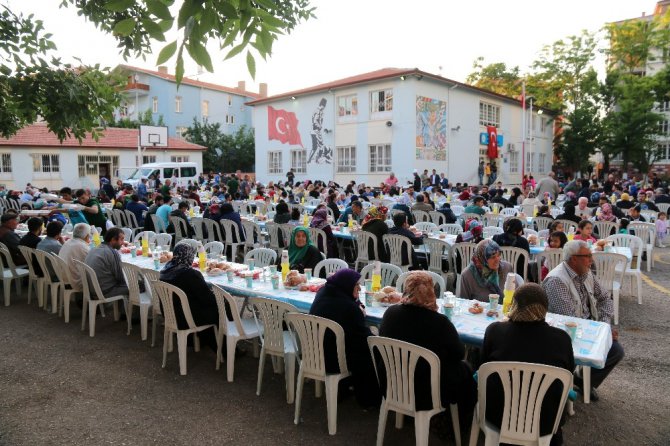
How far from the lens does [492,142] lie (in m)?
29.2

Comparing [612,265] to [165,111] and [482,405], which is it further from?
[165,111]

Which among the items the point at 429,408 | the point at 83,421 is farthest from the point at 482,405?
the point at 83,421

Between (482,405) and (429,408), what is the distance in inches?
14.0

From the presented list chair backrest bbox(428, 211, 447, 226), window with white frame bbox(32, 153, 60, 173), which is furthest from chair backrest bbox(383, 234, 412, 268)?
window with white frame bbox(32, 153, 60, 173)

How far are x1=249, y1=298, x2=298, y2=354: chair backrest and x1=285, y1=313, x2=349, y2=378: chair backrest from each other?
0.82ft

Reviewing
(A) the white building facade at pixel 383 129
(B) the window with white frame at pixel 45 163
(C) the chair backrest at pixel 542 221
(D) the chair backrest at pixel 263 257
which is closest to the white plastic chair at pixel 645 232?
(C) the chair backrest at pixel 542 221

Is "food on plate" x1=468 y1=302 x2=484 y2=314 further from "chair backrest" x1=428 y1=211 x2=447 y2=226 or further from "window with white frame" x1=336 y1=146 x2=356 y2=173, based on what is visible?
"window with white frame" x1=336 y1=146 x2=356 y2=173

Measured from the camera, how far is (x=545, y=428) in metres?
2.95

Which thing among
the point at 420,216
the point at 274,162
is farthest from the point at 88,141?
the point at 420,216

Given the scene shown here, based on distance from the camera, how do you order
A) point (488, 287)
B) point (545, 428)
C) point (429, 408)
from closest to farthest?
1. point (545, 428)
2. point (429, 408)
3. point (488, 287)

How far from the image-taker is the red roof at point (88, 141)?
92.5 feet

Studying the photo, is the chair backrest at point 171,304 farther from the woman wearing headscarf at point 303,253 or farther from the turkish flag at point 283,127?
the turkish flag at point 283,127

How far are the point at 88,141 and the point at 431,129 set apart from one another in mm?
22232

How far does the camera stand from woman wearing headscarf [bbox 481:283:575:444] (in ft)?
9.77
